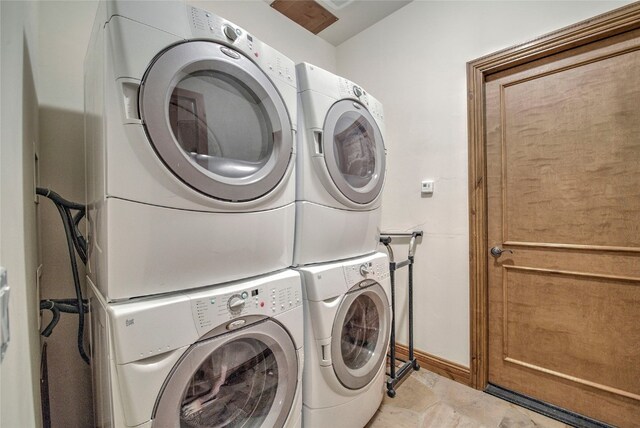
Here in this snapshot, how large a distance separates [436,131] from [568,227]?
3.17 ft

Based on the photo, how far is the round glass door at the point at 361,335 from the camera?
1312mm

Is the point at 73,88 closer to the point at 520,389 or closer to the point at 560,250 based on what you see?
the point at 560,250

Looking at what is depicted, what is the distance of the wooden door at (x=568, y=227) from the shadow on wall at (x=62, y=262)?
7.48ft

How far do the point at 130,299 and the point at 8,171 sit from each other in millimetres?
405

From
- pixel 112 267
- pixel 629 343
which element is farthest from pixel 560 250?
pixel 112 267

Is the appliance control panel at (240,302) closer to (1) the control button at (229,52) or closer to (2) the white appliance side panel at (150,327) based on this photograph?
(2) the white appliance side panel at (150,327)

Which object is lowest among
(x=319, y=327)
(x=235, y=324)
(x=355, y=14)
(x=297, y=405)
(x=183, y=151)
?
(x=297, y=405)

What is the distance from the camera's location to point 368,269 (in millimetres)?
1474

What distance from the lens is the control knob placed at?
925 millimetres

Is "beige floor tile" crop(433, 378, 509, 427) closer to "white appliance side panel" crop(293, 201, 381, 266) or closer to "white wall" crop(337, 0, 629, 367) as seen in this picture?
"white wall" crop(337, 0, 629, 367)

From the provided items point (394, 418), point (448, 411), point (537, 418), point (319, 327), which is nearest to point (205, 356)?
point (319, 327)

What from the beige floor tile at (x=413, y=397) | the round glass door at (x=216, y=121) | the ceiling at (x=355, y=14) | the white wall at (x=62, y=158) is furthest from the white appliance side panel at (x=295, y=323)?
the ceiling at (x=355, y=14)

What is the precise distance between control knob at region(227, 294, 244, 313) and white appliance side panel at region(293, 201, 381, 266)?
0.37 m

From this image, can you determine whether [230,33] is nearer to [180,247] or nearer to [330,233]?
[180,247]
